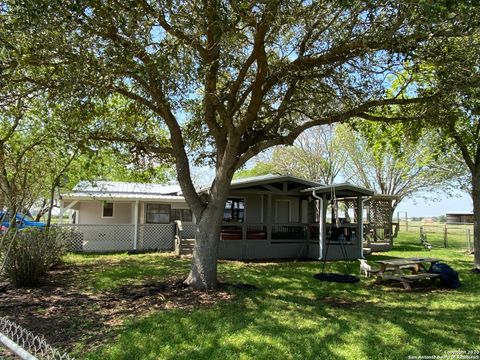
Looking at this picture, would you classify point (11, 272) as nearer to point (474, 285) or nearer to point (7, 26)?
point (7, 26)

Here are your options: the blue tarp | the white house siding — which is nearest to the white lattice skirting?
the white house siding

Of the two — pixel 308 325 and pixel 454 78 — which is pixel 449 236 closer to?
pixel 454 78

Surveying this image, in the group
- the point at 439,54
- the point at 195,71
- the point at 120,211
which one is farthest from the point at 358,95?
the point at 120,211

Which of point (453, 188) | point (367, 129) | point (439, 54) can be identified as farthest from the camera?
point (453, 188)

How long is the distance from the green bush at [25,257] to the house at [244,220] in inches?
178

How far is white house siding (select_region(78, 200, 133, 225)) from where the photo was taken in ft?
64.1

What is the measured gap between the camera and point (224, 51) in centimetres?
779

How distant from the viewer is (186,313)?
6715 mm

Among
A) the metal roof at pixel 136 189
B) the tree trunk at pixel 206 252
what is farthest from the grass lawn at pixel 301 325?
the metal roof at pixel 136 189

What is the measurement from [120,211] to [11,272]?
11.0 m

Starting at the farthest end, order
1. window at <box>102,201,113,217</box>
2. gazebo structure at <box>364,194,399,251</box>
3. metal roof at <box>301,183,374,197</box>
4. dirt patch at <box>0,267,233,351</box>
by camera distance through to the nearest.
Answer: gazebo structure at <box>364,194,399,251</box>
window at <box>102,201,113,217</box>
metal roof at <box>301,183,374,197</box>
dirt patch at <box>0,267,233,351</box>

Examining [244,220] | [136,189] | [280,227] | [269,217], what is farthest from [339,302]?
[136,189]

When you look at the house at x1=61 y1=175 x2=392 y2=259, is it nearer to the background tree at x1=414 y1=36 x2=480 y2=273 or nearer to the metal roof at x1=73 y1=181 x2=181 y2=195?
the metal roof at x1=73 y1=181 x2=181 y2=195

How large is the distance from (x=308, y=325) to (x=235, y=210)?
1086 centimetres
